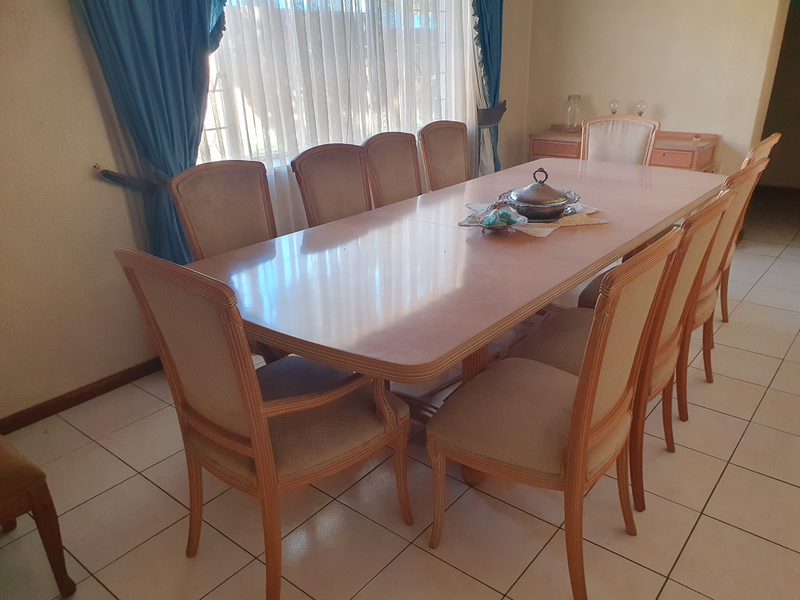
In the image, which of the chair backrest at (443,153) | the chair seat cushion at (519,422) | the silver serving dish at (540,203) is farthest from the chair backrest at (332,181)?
the chair seat cushion at (519,422)

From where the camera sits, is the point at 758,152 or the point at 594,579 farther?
the point at 758,152

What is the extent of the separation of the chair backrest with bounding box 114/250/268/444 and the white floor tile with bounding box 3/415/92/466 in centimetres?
105

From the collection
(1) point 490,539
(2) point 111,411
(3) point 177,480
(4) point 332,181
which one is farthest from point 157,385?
(1) point 490,539

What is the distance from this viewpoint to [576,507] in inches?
53.6

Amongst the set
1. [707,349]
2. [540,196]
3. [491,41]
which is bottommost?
[707,349]

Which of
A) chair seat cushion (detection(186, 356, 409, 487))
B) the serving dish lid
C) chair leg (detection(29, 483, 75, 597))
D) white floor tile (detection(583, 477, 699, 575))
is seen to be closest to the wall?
the serving dish lid

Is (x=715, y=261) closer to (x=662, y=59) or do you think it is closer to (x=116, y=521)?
(x=116, y=521)

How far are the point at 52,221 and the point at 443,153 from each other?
75.3 inches

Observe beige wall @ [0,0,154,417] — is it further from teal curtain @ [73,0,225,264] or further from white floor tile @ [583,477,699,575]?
white floor tile @ [583,477,699,575]

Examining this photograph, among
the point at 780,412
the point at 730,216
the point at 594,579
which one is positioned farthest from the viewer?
the point at 780,412

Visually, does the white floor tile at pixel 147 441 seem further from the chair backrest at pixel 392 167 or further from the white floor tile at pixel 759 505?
the white floor tile at pixel 759 505

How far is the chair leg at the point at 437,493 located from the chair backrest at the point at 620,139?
246 centimetres

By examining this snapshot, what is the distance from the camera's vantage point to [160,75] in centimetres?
234

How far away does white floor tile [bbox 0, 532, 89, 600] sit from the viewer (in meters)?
1.57
